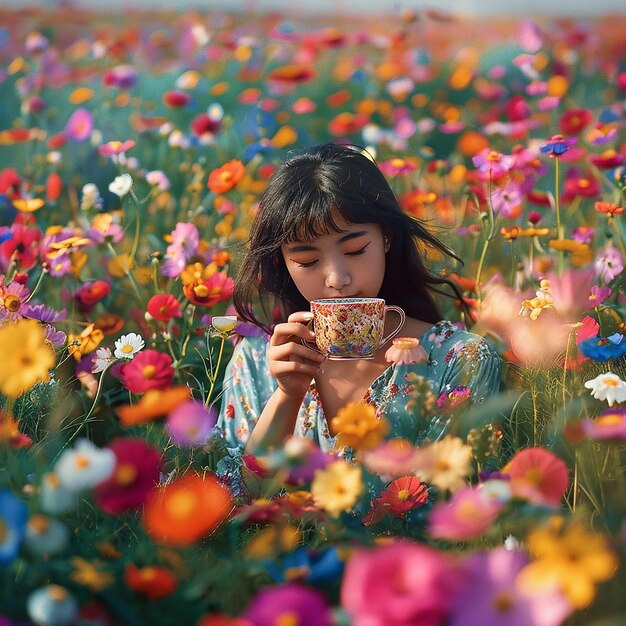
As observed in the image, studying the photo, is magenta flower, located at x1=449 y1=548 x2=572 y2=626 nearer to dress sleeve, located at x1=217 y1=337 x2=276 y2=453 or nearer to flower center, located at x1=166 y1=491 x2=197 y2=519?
flower center, located at x1=166 y1=491 x2=197 y2=519

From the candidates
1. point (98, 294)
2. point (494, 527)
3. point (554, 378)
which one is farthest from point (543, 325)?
point (98, 294)

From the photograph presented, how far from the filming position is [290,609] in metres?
0.60

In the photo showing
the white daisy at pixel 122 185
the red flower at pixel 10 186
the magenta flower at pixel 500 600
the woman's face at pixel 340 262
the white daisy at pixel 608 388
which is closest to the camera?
the magenta flower at pixel 500 600

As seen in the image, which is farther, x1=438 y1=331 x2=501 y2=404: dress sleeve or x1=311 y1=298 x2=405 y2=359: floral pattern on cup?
x1=438 y1=331 x2=501 y2=404: dress sleeve

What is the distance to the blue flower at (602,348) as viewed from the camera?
1.08 metres

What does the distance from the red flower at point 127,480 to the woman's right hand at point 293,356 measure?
1.67 ft

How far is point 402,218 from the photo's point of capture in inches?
53.4

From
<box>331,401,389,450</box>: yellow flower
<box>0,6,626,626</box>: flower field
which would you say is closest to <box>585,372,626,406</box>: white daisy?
<box>0,6,626,626</box>: flower field

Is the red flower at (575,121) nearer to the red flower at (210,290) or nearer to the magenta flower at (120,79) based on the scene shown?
the red flower at (210,290)

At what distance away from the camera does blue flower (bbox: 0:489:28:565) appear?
631 millimetres

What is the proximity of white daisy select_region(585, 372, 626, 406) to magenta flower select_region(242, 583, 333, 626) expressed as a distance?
50 cm

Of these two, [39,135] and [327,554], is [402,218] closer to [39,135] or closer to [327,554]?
[327,554]

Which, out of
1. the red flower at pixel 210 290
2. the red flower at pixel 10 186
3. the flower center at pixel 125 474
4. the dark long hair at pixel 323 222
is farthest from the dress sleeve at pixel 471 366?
the red flower at pixel 10 186

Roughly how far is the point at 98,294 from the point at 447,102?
2.41 m
